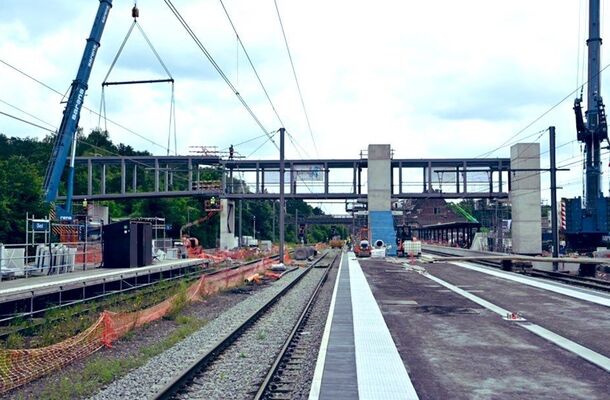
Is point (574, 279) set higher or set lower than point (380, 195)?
lower

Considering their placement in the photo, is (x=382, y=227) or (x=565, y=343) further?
(x=382, y=227)

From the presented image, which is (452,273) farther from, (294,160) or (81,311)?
(294,160)

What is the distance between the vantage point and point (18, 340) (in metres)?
13.3

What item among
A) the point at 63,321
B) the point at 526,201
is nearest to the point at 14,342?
the point at 63,321

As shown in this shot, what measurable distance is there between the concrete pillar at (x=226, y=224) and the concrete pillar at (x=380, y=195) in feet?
44.2

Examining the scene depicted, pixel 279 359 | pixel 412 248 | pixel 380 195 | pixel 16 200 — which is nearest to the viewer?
pixel 279 359

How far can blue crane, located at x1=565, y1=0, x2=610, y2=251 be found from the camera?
4112 cm

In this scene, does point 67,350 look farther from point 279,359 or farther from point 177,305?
point 177,305

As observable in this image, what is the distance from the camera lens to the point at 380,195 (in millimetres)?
56844

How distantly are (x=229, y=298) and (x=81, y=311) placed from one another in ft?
22.5

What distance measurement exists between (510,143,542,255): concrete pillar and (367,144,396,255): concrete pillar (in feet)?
35.5

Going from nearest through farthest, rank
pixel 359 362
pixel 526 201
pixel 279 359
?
pixel 359 362 < pixel 279 359 < pixel 526 201

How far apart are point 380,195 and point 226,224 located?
14.8 m

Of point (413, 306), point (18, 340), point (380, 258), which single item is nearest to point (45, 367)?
point (18, 340)
